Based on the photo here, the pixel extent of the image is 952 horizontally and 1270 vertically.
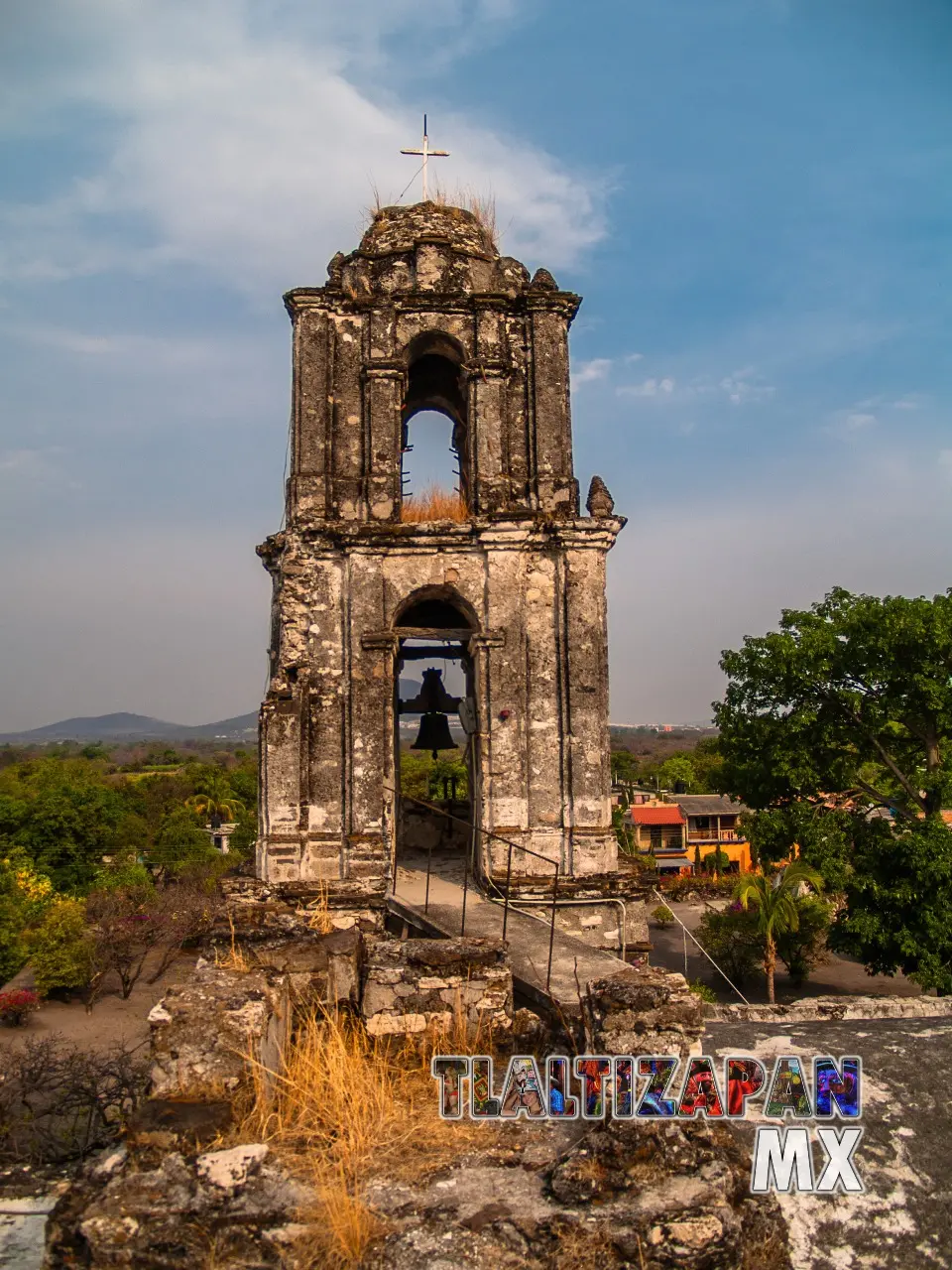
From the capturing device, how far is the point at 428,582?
9.60m

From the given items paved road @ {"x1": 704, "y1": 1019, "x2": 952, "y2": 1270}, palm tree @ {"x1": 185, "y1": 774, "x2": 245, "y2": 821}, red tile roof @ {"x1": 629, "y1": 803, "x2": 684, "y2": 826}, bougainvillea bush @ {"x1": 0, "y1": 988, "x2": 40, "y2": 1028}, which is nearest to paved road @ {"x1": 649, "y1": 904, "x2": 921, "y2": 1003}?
red tile roof @ {"x1": 629, "y1": 803, "x2": 684, "y2": 826}

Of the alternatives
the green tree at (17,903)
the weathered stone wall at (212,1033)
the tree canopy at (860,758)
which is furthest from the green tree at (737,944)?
the weathered stone wall at (212,1033)

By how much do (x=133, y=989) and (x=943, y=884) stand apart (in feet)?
75.2

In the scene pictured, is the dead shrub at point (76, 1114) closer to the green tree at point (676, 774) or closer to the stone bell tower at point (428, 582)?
the stone bell tower at point (428, 582)

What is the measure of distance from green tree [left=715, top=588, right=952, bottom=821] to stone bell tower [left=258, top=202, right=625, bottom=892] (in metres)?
6.20

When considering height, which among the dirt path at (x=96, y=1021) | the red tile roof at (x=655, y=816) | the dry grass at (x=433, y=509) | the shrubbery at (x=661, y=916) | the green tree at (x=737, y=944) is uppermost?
the dry grass at (x=433, y=509)

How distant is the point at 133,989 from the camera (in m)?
26.9

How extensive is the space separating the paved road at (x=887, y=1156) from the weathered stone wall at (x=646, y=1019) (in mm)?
493

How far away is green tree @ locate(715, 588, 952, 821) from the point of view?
44.9 ft

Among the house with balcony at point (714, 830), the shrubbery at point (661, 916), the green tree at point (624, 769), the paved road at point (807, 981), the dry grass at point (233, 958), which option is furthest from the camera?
the green tree at point (624, 769)

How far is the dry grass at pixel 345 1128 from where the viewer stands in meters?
3.18

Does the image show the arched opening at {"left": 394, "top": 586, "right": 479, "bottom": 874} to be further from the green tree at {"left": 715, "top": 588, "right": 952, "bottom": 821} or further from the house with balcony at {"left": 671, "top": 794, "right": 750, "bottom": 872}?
the house with balcony at {"left": 671, "top": 794, "right": 750, "bottom": 872}

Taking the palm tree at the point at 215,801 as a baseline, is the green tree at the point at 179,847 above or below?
below

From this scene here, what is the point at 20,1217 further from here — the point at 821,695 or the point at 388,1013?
the point at 821,695
